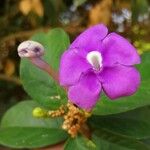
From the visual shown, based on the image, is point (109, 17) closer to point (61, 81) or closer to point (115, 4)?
point (115, 4)

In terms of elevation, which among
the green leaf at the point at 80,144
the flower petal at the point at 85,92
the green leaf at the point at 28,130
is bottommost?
the green leaf at the point at 28,130

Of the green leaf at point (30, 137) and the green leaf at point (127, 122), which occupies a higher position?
the green leaf at point (127, 122)

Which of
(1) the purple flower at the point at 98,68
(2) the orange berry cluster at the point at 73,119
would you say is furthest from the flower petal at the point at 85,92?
(2) the orange berry cluster at the point at 73,119

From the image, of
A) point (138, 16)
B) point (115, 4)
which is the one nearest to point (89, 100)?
point (138, 16)

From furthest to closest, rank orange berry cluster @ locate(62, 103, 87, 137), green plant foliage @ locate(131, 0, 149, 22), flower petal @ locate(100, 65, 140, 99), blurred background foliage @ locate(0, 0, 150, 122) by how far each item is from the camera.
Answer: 1. blurred background foliage @ locate(0, 0, 150, 122)
2. green plant foliage @ locate(131, 0, 149, 22)
3. orange berry cluster @ locate(62, 103, 87, 137)
4. flower petal @ locate(100, 65, 140, 99)

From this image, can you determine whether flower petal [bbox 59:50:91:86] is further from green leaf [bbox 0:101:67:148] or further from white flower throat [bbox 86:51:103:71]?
green leaf [bbox 0:101:67:148]

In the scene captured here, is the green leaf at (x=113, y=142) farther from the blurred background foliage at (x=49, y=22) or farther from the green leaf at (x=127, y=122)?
the blurred background foliage at (x=49, y=22)

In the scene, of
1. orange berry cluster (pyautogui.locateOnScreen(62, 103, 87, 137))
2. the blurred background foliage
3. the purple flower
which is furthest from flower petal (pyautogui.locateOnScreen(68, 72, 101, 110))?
the blurred background foliage

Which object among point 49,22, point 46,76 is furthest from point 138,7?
point 46,76
